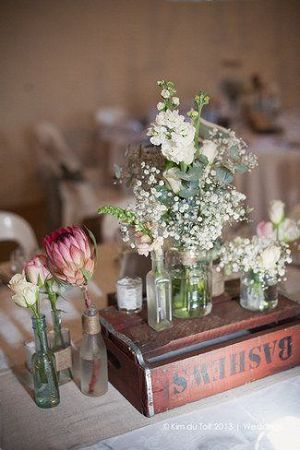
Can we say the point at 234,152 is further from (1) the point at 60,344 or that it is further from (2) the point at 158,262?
(1) the point at 60,344

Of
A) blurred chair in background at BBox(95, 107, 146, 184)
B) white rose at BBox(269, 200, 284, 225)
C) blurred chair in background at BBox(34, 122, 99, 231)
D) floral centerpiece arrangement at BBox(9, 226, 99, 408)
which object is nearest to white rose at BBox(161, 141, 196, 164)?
floral centerpiece arrangement at BBox(9, 226, 99, 408)

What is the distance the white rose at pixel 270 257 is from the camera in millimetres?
1215

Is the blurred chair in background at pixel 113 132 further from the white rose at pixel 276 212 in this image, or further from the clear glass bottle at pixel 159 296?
the clear glass bottle at pixel 159 296

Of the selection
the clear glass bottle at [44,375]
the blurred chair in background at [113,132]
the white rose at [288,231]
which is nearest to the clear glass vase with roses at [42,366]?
the clear glass bottle at [44,375]

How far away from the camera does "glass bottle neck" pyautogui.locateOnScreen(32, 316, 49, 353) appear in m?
1.10

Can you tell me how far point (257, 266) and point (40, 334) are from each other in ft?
1.69

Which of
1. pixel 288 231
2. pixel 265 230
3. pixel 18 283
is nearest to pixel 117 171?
pixel 18 283

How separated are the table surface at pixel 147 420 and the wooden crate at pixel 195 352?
28mm

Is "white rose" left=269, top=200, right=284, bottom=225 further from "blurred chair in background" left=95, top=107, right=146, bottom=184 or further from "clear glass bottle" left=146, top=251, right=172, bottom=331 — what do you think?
"blurred chair in background" left=95, top=107, right=146, bottom=184

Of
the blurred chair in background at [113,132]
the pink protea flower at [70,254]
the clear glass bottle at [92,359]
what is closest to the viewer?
the pink protea flower at [70,254]

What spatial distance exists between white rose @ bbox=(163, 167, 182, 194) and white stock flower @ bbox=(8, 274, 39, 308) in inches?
14.2

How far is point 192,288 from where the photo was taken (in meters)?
1.25

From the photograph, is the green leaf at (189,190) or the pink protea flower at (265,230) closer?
the green leaf at (189,190)

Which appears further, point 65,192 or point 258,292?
point 65,192
